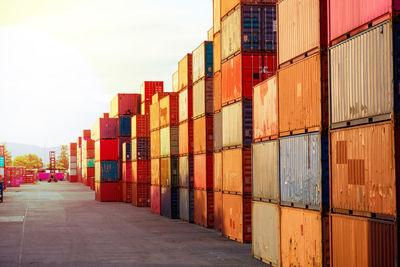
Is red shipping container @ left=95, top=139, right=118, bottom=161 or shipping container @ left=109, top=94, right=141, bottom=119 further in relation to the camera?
red shipping container @ left=95, top=139, right=118, bottom=161

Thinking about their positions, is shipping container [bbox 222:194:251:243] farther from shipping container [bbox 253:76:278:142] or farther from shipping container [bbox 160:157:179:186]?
shipping container [bbox 160:157:179:186]

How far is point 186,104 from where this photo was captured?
1444 inches

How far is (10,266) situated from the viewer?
2062 centimetres

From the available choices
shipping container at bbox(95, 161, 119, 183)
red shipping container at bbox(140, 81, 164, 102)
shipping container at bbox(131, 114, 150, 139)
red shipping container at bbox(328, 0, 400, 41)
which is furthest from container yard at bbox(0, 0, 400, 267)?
shipping container at bbox(95, 161, 119, 183)

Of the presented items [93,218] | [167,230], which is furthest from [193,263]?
[93,218]

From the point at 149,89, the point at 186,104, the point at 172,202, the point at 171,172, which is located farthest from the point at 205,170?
the point at 149,89

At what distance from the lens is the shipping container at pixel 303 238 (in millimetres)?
16531

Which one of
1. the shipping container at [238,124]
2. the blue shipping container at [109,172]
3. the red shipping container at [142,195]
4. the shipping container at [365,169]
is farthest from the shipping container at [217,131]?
the blue shipping container at [109,172]

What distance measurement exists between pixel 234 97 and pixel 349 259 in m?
13.0

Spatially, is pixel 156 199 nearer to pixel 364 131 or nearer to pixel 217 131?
pixel 217 131

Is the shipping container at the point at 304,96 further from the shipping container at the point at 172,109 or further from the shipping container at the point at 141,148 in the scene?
the shipping container at the point at 141,148

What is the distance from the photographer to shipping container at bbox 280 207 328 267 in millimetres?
16531

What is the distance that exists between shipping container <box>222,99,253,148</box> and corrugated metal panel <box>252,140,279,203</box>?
324 cm

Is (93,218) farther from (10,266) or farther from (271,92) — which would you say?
(271,92)
